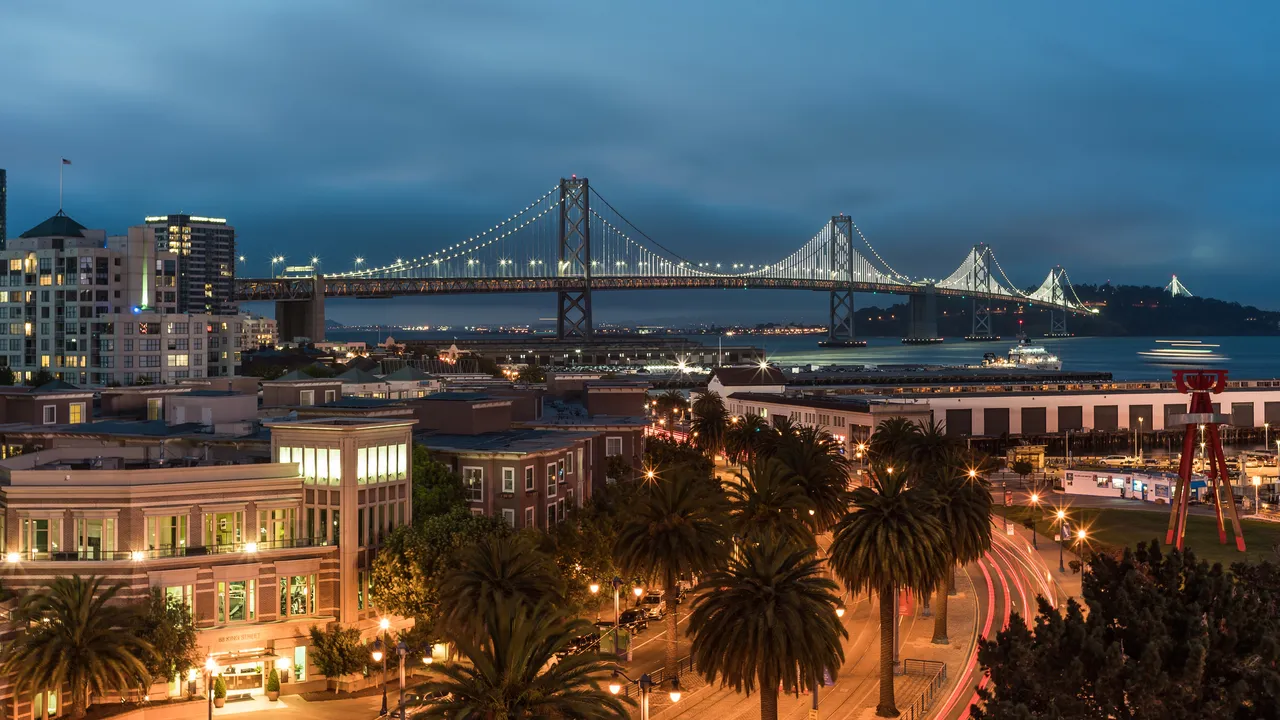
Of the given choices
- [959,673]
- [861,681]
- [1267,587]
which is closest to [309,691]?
[861,681]

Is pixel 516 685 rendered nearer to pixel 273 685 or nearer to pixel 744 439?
pixel 273 685

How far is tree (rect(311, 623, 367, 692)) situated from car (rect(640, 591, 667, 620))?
12.8 metres

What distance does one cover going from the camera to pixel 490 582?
3203 centimetres

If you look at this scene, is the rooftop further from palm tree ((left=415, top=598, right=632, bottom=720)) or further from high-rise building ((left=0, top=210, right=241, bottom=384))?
high-rise building ((left=0, top=210, right=241, bottom=384))

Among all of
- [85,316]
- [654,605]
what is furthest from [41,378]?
[654,605]

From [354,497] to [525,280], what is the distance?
156 m

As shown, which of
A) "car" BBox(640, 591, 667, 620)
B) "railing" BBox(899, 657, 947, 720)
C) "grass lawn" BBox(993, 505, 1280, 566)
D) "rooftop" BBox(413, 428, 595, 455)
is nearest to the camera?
"railing" BBox(899, 657, 947, 720)

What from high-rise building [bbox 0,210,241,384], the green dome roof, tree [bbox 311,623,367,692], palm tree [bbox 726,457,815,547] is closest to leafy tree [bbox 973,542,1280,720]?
palm tree [bbox 726,457,815,547]

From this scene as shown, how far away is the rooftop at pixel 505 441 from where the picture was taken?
47594mm

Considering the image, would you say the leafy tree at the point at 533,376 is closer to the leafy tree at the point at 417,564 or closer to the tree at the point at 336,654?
the leafy tree at the point at 417,564

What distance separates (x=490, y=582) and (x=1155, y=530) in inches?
1700

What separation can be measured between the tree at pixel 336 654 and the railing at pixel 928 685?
16.9 meters

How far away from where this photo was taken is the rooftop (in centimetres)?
4759

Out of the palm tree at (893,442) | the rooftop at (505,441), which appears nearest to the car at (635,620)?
the rooftop at (505,441)
